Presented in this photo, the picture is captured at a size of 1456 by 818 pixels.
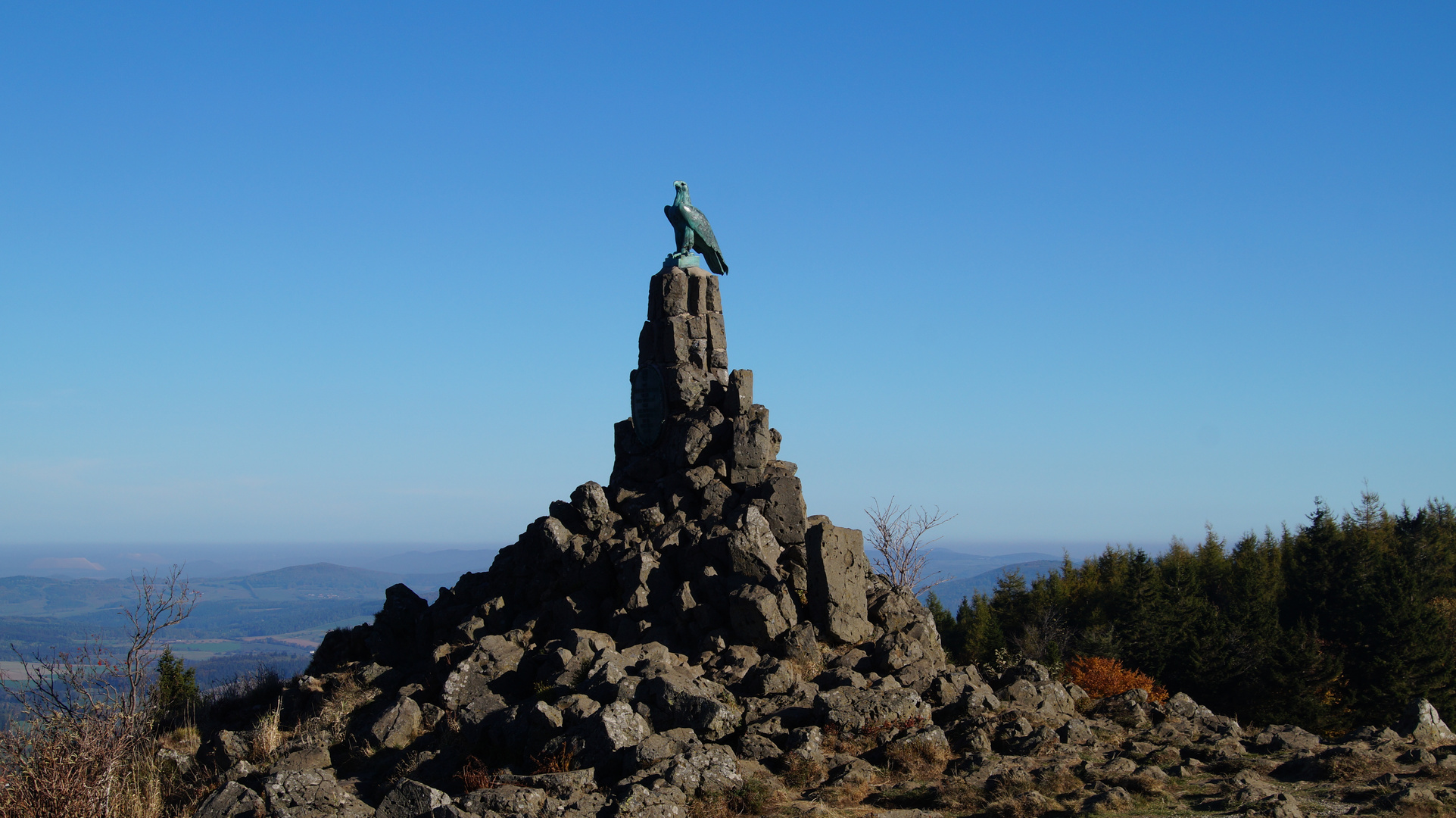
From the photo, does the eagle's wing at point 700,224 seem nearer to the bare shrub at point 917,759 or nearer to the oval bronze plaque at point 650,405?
the oval bronze plaque at point 650,405

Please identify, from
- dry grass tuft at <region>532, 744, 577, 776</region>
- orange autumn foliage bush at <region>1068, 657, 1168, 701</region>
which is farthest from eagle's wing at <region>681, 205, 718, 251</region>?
orange autumn foliage bush at <region>1068, 657, 1168, 701</region>

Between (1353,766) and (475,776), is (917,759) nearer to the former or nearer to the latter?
(1353,766)

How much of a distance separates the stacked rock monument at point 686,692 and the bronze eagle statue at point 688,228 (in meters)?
0.40

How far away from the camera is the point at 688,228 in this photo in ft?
82.0

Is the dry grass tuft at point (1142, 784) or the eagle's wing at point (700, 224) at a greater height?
the eagle's wing at point (700, 224)

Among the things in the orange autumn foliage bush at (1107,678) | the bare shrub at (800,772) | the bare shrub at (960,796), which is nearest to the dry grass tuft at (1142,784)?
the bare shrub at (960,796)

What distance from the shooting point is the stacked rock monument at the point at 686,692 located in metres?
14.5

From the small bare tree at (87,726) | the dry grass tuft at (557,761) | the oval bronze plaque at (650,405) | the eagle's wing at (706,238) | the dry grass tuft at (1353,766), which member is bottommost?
the dry grass tuft at (1353,766)

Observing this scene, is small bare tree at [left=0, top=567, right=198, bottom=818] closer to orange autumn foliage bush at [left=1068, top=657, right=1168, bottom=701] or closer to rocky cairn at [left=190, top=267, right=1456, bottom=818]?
rocky cairn at [left=190, top=267, right=1456, bottom=818]

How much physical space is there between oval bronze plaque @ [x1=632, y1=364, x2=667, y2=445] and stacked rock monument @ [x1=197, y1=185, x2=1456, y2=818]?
55mm

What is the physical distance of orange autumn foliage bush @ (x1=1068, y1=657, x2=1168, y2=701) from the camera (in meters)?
38.4

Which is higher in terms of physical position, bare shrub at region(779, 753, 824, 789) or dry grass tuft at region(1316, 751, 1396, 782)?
bare shrub at region(779, 753, 824, 789)

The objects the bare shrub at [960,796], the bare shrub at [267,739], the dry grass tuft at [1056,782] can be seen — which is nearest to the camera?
the bare shrub at [960,796]

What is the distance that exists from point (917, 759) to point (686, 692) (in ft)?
12.5
